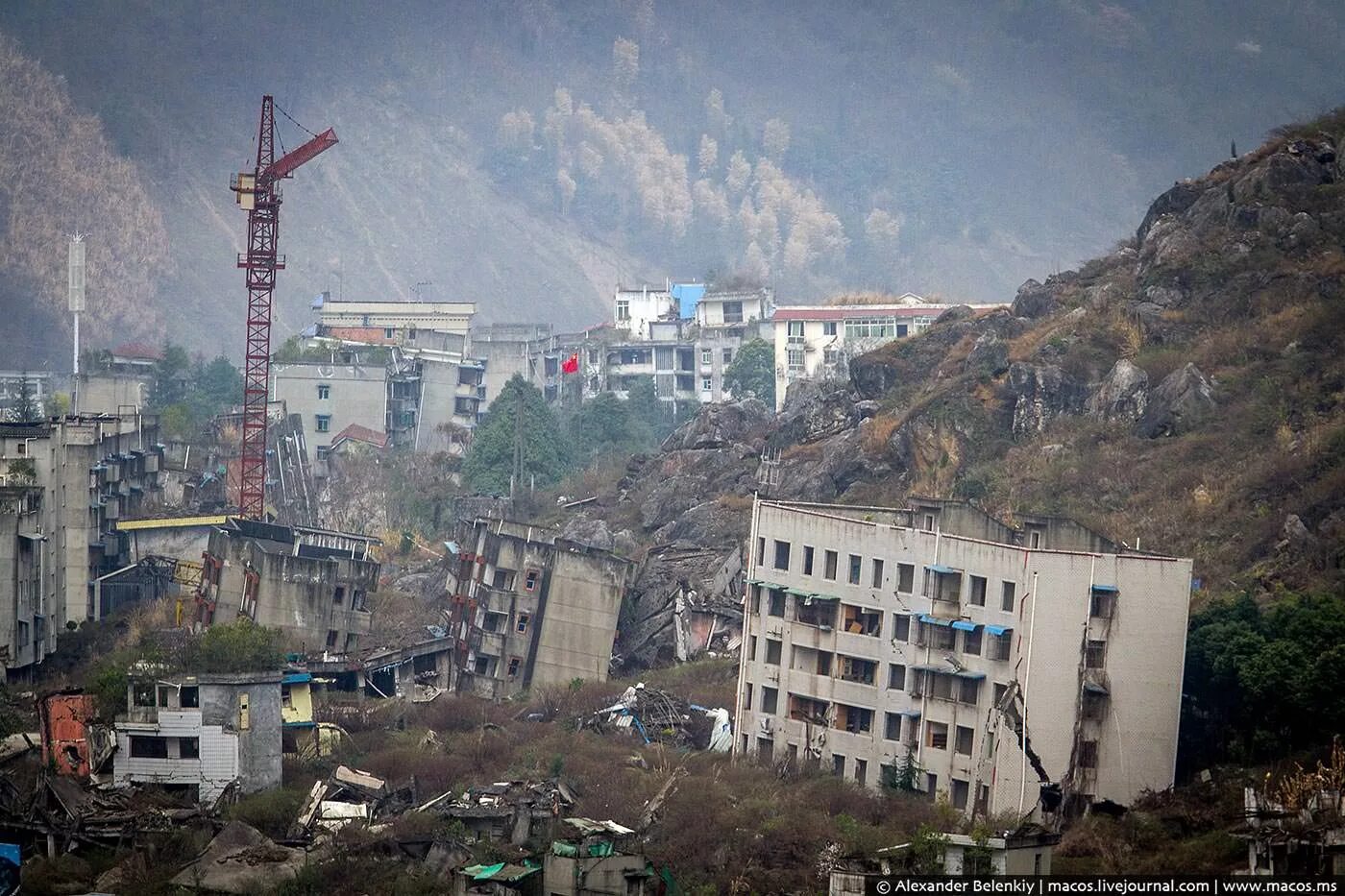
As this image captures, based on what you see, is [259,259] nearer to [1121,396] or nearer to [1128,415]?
[1121,396]

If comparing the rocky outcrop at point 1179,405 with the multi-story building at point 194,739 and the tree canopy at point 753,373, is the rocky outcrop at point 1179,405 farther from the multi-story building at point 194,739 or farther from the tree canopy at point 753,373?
the tree canopy at point 753,373

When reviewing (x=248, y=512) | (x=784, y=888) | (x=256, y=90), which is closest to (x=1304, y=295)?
(x=784, y=888)

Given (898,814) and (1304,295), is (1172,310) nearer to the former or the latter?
(1304,295)

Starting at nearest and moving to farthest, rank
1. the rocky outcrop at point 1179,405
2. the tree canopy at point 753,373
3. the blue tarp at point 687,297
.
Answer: the rocky outcrop at point 1179,405
the tree canopy at point 753,373
the blue tarp at point 687,297

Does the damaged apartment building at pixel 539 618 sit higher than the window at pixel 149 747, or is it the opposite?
the damaged apartment building at pixel 539 618

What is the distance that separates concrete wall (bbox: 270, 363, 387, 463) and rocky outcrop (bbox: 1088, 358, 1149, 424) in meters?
34.1

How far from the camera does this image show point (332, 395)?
8044cm

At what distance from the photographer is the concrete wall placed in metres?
79.5

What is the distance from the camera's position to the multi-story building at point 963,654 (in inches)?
1529

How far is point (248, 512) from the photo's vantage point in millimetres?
67188

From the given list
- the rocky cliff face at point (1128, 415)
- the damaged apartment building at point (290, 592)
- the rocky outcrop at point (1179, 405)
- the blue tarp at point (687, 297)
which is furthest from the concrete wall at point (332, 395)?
the rocky outcrop at point (1179, 405)

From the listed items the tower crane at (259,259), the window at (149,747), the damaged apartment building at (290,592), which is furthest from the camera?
the tower crane at (259,259)

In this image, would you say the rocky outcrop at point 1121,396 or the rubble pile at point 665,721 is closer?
the rubble pile at point 665,721

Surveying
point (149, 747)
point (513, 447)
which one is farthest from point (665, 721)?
point (513, 447)
